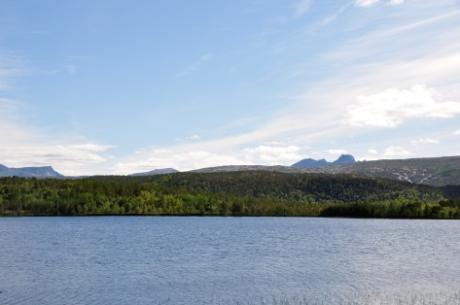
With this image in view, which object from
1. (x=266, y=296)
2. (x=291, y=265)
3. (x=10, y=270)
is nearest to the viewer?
(x=266, y=296)

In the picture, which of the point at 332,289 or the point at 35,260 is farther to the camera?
the point at 35,260

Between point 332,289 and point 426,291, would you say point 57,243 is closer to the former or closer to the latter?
point 332,289

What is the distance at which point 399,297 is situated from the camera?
5172 cm

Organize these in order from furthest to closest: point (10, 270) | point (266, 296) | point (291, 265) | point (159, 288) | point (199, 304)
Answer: point (291, 265) → point (10, 270) → point (159, 288) → point (266, 296) → point (199, 304)

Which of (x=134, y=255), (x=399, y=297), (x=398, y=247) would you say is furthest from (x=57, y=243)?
(x=399, y=297)

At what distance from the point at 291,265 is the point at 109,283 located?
25358 mm

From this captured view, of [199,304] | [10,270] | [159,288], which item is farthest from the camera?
[10,270]

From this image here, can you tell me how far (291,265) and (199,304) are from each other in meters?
27.9

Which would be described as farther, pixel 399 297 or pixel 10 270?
pixel 10 270

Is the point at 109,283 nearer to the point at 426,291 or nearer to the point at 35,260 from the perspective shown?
the point at 35,260

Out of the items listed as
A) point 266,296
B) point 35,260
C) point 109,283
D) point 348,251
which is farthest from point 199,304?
point 348,251

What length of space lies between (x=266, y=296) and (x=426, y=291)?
15525 mm

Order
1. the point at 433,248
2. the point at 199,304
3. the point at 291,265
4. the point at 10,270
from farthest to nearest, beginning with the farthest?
the point at 433,248 < the point at 291,265 < the point at 10,270 < the point at 199,304

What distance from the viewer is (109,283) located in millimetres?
59219
